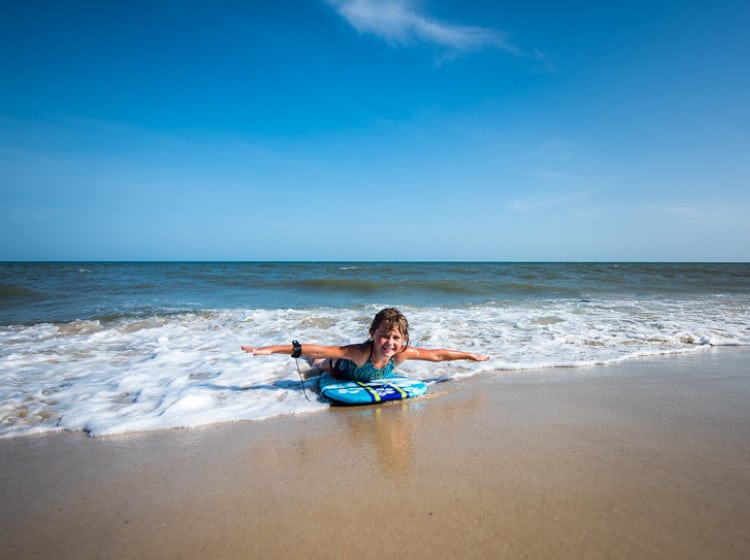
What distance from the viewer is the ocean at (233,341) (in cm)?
418

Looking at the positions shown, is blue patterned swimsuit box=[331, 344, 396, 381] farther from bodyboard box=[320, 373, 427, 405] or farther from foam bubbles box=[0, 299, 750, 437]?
foam bubbles box=[0, 299, 750, 437]

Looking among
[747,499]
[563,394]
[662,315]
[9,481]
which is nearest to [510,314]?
[662,315]

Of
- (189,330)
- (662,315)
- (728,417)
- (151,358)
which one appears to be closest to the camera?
(728,417)

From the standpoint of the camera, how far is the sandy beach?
6.71 ft

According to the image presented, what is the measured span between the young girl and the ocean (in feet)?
1.43

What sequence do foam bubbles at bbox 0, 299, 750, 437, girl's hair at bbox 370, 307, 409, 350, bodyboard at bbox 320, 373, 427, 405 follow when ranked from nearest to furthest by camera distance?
foam bubbles at bbox 0, 299, 750, 437 < bodyboard at bbox 320, 373, 427, 405 < girl's hair at bbox 370, 307, 409, 350

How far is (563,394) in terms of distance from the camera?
445cm

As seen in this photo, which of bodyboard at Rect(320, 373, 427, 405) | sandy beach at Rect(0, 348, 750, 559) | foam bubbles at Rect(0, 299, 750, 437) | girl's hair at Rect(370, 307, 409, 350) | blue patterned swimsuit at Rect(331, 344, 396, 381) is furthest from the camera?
blue patterned swimsuit at Rect(331, 344, 396, 381)

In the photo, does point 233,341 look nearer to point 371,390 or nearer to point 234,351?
point 234,351

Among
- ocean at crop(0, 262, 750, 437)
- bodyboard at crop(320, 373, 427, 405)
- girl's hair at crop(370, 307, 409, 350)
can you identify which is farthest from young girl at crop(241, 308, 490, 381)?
ocean at crop(0, 262, 750, 437)

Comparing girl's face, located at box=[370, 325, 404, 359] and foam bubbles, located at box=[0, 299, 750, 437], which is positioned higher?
girl's face, located at box=[370, 325, 404, 359]

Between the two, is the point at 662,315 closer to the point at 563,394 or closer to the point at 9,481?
the point at 563,394

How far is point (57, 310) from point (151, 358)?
724 cm

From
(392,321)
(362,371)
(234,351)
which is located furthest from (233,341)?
(392,321)
